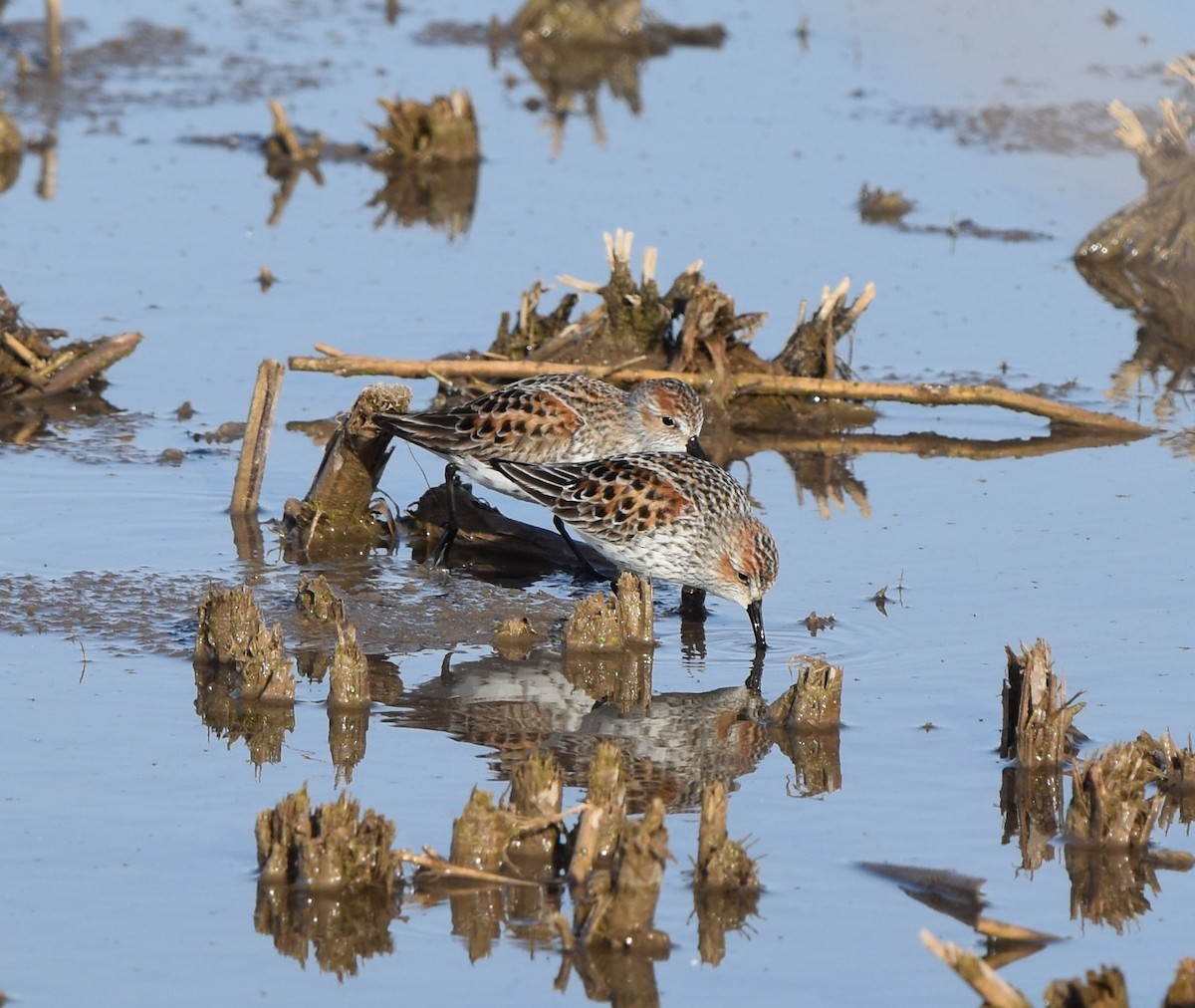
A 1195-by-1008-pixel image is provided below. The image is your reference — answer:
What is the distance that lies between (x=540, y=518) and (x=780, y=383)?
8.19 feet

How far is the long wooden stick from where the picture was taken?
13.5 meters

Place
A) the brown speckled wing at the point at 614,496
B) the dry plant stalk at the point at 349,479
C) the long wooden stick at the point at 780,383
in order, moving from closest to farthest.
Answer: the brown speckled wing at the point at 614,496 → the dry plant stalk at the point at 349,479 → the long wooden stick at the point at 780,383

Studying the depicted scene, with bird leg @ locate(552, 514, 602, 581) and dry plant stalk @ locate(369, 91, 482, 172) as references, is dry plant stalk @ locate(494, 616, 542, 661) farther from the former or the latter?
dry plant stalk @ locate(369, 91, 482, 172)

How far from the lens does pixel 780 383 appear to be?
1413cm

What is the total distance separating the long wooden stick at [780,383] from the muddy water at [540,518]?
1.29ft

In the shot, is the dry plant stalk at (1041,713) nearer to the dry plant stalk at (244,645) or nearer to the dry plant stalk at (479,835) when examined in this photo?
the dry plant stalk at (479,835)

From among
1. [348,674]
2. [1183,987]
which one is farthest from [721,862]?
[348,674]

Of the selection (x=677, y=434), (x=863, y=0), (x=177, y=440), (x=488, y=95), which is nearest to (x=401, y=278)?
(x=177, y=440)

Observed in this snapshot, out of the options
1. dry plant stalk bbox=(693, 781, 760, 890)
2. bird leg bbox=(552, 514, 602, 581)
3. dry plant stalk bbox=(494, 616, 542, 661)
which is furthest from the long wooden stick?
dry plant stalk bbox=(693, 781, 760, 890)

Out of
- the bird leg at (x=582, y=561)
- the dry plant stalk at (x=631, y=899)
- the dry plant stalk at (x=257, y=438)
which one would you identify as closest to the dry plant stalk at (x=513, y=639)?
the bird leg at (x=582, y=561)

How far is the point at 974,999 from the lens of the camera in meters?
6.65

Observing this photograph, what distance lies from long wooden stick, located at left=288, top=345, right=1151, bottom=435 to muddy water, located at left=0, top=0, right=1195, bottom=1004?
394mm

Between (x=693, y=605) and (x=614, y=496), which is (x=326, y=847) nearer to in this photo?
(x=614, y=496)

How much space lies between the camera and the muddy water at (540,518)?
719cm
